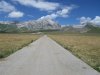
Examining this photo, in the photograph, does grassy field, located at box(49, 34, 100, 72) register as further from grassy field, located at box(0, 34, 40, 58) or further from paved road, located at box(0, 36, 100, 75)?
grassy field, located at box(0, 34, 40, 58)

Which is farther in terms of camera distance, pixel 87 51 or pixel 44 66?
pixel 87 51

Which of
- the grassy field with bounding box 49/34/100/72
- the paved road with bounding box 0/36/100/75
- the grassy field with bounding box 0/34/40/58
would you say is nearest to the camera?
the paved road with bounding box 0/36/100/75

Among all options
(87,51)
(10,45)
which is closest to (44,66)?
(87,51)

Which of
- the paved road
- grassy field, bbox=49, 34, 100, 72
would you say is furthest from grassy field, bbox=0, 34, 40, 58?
grassy field, bbox=49, 34, 100, 72

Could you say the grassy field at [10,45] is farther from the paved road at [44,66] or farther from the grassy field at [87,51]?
the grassy field at [87,51]

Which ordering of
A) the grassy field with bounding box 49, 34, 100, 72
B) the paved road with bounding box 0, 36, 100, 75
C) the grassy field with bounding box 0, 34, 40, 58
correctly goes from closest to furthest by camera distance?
1. the paved road with bounding box 0, 36, 100, 75
2. the grassy field with bounding box 49, 34, 100, 72
3. the grassy field with bounding box 0, 34, 40, 58

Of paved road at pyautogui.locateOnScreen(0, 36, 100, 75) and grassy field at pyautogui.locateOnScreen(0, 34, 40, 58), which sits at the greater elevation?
paved road at pyautogui.locateOnScreen(0, 36, 100, 75)

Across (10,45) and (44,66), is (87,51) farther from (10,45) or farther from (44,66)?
(10,45)

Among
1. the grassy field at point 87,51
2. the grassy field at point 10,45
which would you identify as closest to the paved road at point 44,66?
the grassy field at point 87,51

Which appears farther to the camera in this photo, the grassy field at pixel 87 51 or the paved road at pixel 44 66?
the grassy field at pixel 87 51

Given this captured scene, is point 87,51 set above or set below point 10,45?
above

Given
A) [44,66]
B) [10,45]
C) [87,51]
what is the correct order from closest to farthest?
[44,66] → [87,51] → [10,45]

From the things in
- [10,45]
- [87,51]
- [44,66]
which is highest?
[44,66]

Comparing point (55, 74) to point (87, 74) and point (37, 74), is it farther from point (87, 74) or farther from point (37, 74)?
point (87, 74)
